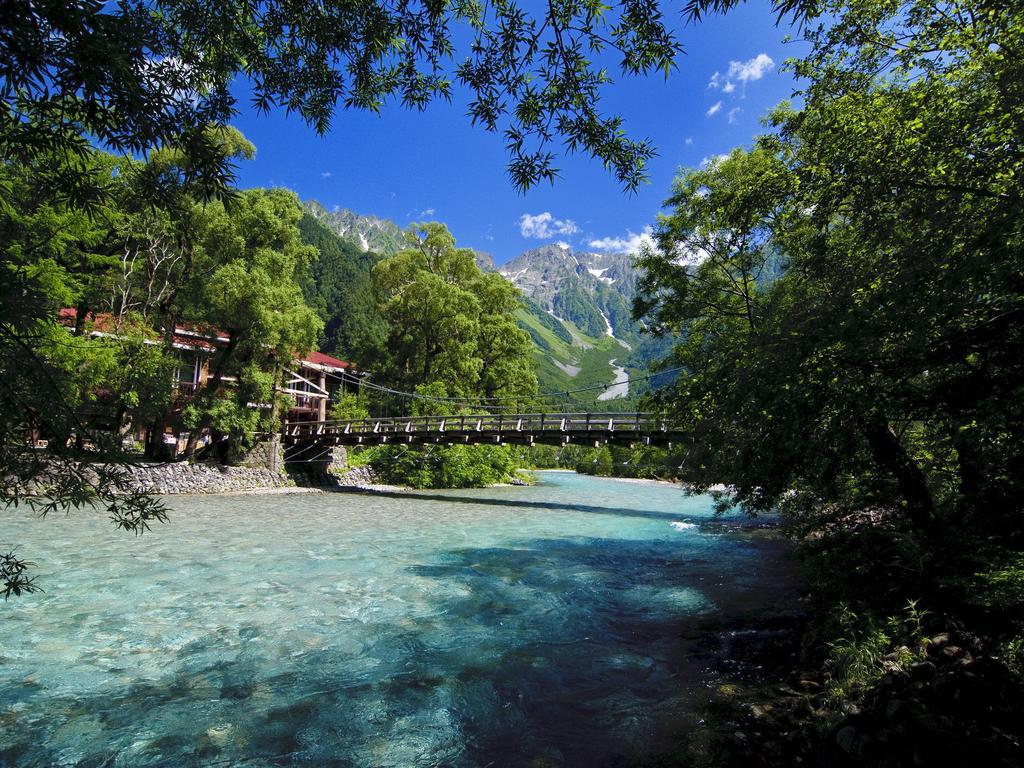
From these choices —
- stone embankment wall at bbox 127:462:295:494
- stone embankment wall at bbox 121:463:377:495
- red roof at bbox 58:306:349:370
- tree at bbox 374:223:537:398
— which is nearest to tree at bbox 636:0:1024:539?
stone embankment wall at bbox 121:463:377:495

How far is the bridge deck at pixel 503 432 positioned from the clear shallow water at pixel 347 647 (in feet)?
22.1

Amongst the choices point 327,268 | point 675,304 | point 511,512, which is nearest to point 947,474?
point 675,304

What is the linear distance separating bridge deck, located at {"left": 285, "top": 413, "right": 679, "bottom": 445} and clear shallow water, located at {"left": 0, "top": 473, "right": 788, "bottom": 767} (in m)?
6.73

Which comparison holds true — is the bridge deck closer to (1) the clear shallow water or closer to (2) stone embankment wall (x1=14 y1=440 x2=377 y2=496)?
(2) stone embankment wall (x1=14 y1=440 x2=377 y2=496)

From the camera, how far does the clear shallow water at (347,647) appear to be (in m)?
3.32

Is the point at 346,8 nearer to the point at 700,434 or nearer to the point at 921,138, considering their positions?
the point at 921,138

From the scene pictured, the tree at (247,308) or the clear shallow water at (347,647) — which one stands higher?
the tree at (247,308)

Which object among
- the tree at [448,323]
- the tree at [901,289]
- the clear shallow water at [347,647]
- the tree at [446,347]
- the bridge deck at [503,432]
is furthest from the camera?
the tree at [448,323]

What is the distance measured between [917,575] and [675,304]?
8206 mm

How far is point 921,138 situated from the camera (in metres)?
3.23

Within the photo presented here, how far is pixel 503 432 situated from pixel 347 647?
13480 millimetres

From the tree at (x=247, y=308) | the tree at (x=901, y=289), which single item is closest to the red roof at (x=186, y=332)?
the tree at (x=247, y=308)

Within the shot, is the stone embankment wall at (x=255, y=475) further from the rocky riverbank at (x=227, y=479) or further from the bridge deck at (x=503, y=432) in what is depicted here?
the bridge deck at (x=503, y=432)

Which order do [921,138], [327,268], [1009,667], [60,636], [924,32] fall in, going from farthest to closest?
[327,268]
[60,636]
[924,32]
[921,138]
[1009,667]
